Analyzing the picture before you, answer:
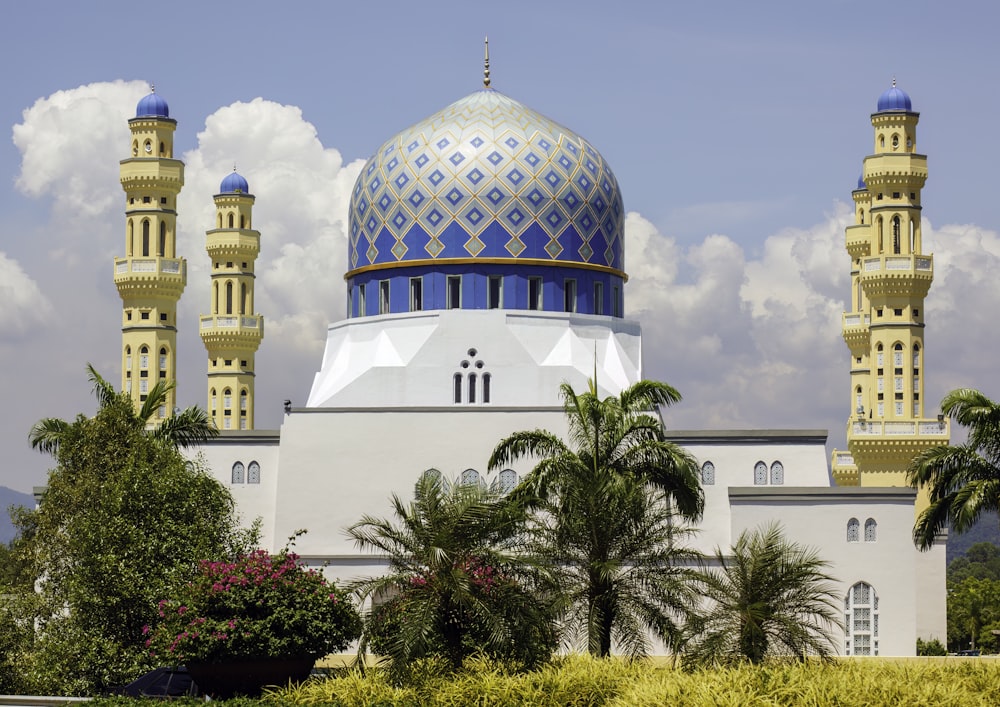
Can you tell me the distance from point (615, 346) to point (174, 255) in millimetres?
13934

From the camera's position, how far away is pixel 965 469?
25.8 m

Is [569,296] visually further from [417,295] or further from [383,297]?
[383,297]

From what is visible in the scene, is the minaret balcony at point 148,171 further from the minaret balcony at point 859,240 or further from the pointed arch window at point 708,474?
the minaret balcony at point 859,240

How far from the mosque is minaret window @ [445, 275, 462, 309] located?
0.14 feet

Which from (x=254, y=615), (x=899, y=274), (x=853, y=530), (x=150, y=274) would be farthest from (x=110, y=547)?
(x=899, y=274)

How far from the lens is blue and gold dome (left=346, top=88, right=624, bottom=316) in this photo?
121 ft

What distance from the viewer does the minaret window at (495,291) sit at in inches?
1448

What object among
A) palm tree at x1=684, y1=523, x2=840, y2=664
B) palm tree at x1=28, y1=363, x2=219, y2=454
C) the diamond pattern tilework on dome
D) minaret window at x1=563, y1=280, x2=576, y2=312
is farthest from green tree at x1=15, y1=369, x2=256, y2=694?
minaret window at x1=563, y1=280, x2=576, y2=312

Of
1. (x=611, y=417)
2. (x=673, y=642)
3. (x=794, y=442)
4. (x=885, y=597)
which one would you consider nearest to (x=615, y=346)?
(x=794, y=442)

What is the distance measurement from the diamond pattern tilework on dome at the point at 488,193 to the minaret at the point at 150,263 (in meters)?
8.09

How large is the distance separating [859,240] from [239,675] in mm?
33964

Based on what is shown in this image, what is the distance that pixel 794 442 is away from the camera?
A: 3547 centimetres

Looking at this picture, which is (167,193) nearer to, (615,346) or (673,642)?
(615,346)

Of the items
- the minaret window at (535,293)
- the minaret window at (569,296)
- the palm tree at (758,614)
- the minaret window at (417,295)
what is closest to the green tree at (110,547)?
the palm tree at (758,614)
